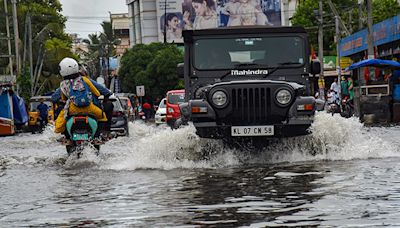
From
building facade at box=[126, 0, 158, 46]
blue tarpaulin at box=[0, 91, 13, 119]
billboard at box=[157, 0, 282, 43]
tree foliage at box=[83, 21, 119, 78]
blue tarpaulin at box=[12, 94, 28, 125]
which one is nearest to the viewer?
blue tarpaulin at box=[0, 91, 13, 119]

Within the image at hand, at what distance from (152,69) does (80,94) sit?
73.6 metres

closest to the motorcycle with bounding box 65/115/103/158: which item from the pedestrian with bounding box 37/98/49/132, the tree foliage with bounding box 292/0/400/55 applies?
the pedestrian with bounding box 37/98/49/132

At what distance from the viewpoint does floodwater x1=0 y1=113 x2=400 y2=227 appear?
749 cm

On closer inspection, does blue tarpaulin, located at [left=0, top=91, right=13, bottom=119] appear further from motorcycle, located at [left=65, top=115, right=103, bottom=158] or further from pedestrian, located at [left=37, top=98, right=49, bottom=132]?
motorcycle, located at [left=65, top=115, right=103, bottom=158]

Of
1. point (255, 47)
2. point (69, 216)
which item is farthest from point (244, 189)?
point (255, 47)

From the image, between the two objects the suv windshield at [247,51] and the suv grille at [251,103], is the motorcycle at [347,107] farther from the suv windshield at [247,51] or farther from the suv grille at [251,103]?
the suv grille at [251,103]

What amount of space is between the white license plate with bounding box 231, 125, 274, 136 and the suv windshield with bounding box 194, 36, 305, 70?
5.99 ft

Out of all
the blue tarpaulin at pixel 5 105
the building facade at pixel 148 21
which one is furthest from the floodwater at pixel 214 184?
the building facade at pixel 148 21

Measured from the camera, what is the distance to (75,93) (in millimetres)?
14258

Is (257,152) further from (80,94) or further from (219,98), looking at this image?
(80,94)

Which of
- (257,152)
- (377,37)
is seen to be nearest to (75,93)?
(257,152)

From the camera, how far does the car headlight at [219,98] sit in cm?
1264

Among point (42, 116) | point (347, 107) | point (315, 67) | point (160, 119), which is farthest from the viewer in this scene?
point (42, 116)

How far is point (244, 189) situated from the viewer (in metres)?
9.52
